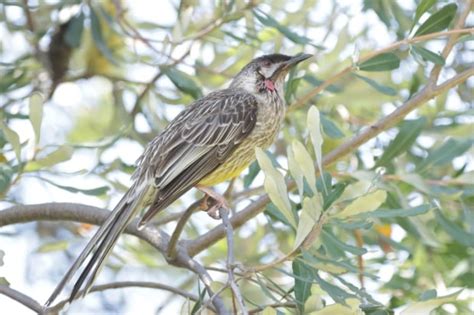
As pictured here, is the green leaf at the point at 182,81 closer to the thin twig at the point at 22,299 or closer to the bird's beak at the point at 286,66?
the bird's beak at the point at 286,66

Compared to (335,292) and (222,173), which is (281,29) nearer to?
(222,173)

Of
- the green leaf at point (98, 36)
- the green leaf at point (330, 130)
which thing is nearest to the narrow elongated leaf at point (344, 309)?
the green leaf at point (330, 130)

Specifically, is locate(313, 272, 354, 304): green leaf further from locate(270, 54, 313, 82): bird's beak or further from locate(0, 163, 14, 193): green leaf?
locate(270, 54, 313, 82): bird's beak

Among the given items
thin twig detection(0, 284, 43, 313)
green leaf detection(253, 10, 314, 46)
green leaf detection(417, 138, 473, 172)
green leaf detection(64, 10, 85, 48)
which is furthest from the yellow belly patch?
green leaf detection(64, 10, 85, 48)

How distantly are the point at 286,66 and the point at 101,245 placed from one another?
61.4 inches

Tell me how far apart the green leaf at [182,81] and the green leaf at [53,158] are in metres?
0.86

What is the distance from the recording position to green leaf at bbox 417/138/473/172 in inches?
178

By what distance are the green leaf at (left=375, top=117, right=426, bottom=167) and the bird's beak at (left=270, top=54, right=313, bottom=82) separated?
614mm

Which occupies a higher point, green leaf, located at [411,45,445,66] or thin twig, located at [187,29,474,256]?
green leaf, located at [411,45,445,66]

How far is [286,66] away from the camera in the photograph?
502cm

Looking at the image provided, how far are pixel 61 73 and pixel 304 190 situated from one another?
2694 millimetres

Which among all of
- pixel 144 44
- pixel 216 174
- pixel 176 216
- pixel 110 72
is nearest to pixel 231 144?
pixel 216 174

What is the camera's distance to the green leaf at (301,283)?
125 inches

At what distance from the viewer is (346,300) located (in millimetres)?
2988
